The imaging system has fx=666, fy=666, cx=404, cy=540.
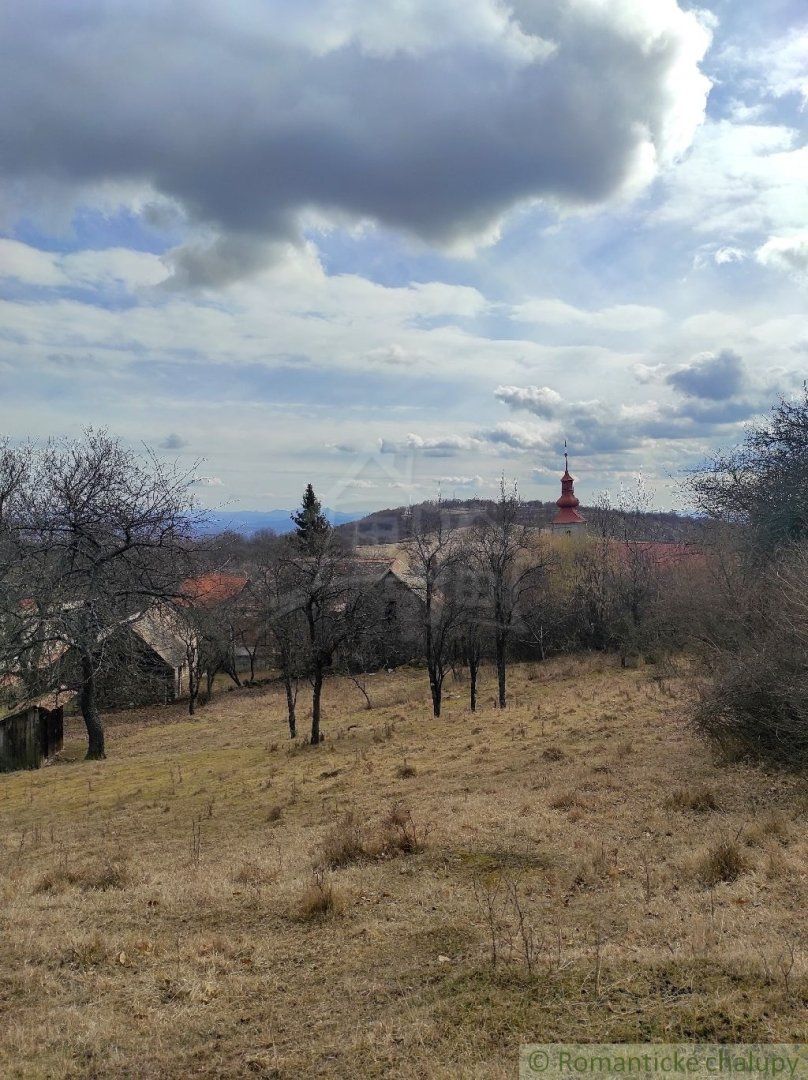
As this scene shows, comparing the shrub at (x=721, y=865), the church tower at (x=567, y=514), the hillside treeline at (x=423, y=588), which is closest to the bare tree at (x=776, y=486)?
the hillside treeline at (x=423, y=588)

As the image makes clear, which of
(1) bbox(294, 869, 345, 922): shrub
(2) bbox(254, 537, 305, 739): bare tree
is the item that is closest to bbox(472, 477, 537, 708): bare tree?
(2) bbox(254, 537, 305, 739): bare tree

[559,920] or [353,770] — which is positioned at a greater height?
[559,920]

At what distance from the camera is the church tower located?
52.9 meters

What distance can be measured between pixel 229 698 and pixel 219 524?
2193 centimetres

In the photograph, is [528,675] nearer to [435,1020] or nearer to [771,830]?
[771,830]

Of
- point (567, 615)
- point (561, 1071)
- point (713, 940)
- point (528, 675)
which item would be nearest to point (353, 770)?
point (713, 940)

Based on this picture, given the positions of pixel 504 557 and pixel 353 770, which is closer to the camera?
pixel 353 770

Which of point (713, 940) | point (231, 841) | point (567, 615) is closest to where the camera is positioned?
point (713, 940)

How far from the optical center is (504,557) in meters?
24.5

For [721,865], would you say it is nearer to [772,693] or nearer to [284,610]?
[772,693]

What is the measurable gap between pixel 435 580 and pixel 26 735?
15.3 m

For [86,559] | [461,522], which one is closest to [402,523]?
[461,522]

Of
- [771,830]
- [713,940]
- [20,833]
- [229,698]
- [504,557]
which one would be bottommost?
[229,698]

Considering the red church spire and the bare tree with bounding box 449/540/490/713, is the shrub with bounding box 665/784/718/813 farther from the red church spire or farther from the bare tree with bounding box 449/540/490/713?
the red church spire
